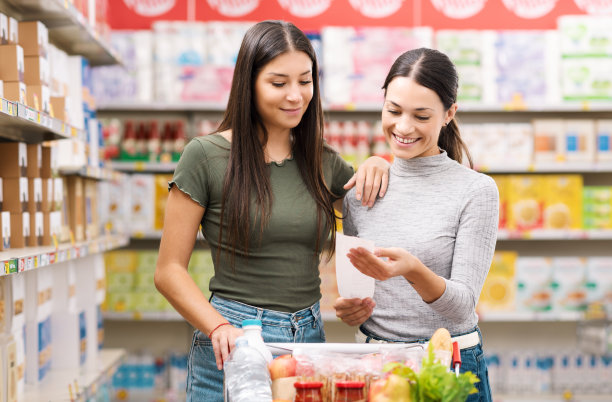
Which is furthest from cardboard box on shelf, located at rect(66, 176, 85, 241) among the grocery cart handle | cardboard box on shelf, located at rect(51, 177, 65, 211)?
the grocery cart handle

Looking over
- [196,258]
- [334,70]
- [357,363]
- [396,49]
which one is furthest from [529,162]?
[357,363]

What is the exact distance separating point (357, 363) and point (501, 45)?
3.41 m

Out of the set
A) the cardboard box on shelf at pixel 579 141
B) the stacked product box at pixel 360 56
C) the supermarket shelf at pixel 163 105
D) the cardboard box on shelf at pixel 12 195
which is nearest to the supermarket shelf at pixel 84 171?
the cardboard box on shelf at pixel 12 195

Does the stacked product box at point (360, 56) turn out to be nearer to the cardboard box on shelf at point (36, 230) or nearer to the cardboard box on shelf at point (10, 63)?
the cardboard box on shelf at point (36, 230)

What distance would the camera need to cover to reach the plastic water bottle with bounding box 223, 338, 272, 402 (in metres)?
1.22

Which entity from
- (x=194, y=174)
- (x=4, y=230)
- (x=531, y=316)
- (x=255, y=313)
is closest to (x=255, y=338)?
(x=255, y=313)

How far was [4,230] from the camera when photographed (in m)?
2.22

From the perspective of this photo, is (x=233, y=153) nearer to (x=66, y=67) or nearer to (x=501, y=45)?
(x=66, y=67)

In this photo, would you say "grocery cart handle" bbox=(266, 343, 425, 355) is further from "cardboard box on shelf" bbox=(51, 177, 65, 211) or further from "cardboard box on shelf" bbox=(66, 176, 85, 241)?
"cardboard box on shelf" bbox=(66, 176, 85, 241)

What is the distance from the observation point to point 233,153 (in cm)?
176

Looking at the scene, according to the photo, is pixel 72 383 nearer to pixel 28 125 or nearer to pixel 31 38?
pixel 28 125

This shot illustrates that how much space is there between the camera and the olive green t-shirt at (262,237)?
174cm

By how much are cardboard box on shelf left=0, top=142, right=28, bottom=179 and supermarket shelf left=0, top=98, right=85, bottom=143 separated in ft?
0.28

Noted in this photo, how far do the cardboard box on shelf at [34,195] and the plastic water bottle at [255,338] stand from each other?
57.7 inches
